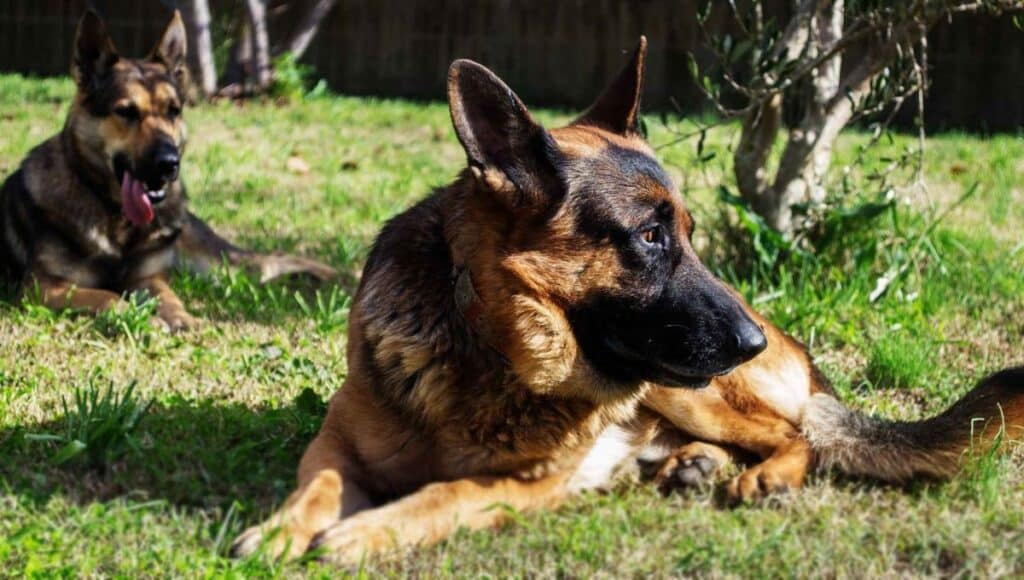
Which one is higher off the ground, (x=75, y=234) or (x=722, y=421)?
(x=722, y=421)

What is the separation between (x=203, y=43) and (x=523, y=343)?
8.68 meters

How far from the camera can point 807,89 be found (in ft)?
18.6

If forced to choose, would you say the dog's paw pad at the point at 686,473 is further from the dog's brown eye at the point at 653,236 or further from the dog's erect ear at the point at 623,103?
the dog's erect ear at the point at 623,103

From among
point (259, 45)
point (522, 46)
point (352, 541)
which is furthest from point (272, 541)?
point (522, 46)

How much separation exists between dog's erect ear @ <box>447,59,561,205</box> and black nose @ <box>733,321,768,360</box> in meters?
0.65

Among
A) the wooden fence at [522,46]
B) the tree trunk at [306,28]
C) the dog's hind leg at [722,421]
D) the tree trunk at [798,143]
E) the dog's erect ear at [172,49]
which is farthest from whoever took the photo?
the wooden fence at [522,46]

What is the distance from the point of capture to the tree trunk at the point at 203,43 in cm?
1067

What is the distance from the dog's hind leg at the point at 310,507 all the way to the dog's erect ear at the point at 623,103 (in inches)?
55.6

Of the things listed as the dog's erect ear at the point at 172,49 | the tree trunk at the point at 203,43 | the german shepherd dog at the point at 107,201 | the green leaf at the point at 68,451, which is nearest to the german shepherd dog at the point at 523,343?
the green leaf at the point at 68,451

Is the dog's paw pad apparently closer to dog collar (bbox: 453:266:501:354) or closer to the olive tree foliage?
dog collar (bbox: 453:266:501:354)

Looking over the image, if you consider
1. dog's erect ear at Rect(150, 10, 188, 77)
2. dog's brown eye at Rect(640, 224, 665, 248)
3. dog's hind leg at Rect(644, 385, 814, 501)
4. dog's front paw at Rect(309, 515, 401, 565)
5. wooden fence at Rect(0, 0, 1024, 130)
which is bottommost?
wooden fence at Rect(0, 0, 1024, 130)

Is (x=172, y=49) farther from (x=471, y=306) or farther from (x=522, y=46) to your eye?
(x=522, y=46)

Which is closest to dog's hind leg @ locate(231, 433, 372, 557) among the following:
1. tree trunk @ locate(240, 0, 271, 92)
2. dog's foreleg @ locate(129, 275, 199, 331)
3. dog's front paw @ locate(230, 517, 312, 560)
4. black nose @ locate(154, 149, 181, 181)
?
dog's front paw @ locate(230, 517, 312, 560)

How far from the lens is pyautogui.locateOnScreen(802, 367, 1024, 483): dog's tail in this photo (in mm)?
3428
